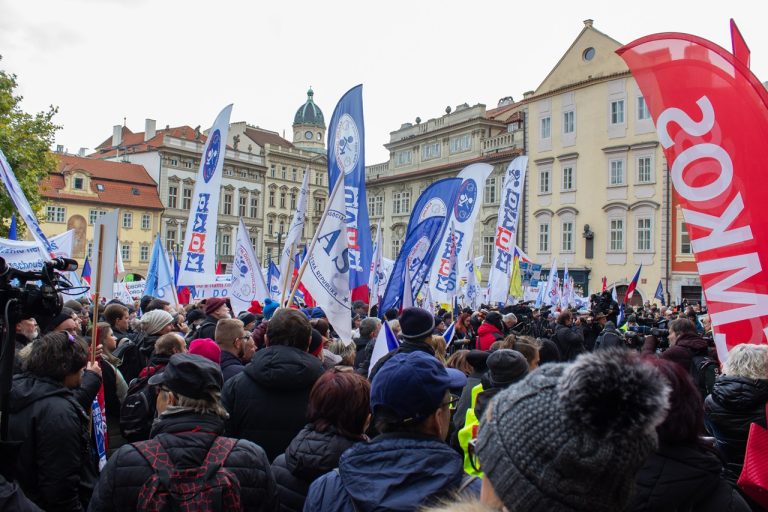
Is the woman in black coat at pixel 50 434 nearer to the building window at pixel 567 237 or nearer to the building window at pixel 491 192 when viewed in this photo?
the building window at pixel 567 237

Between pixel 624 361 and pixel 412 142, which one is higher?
pixel 412 142

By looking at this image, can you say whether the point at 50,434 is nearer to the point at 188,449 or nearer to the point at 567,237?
the point at 188,449

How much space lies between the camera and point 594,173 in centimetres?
3947

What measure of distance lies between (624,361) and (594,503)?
0.27 metres

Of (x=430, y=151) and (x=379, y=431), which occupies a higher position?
(x=430, y=151)

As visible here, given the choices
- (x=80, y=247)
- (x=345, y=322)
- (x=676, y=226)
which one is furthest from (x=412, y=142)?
(x=345, y=322)

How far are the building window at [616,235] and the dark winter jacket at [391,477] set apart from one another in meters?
38.4

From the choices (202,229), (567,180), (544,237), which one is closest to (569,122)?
(567,180)

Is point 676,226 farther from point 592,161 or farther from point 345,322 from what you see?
point 345,322

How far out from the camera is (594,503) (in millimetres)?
1227

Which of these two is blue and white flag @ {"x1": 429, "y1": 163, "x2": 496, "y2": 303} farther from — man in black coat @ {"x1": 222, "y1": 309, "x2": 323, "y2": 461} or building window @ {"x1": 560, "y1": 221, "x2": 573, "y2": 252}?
building window @ {"x1": 560, "y1": 221, "x2": 573, "y2": 252}

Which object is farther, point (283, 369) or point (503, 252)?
point (503, 252)

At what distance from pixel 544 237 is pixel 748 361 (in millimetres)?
39696

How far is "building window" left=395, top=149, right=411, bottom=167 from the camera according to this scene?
53625 millimetres
